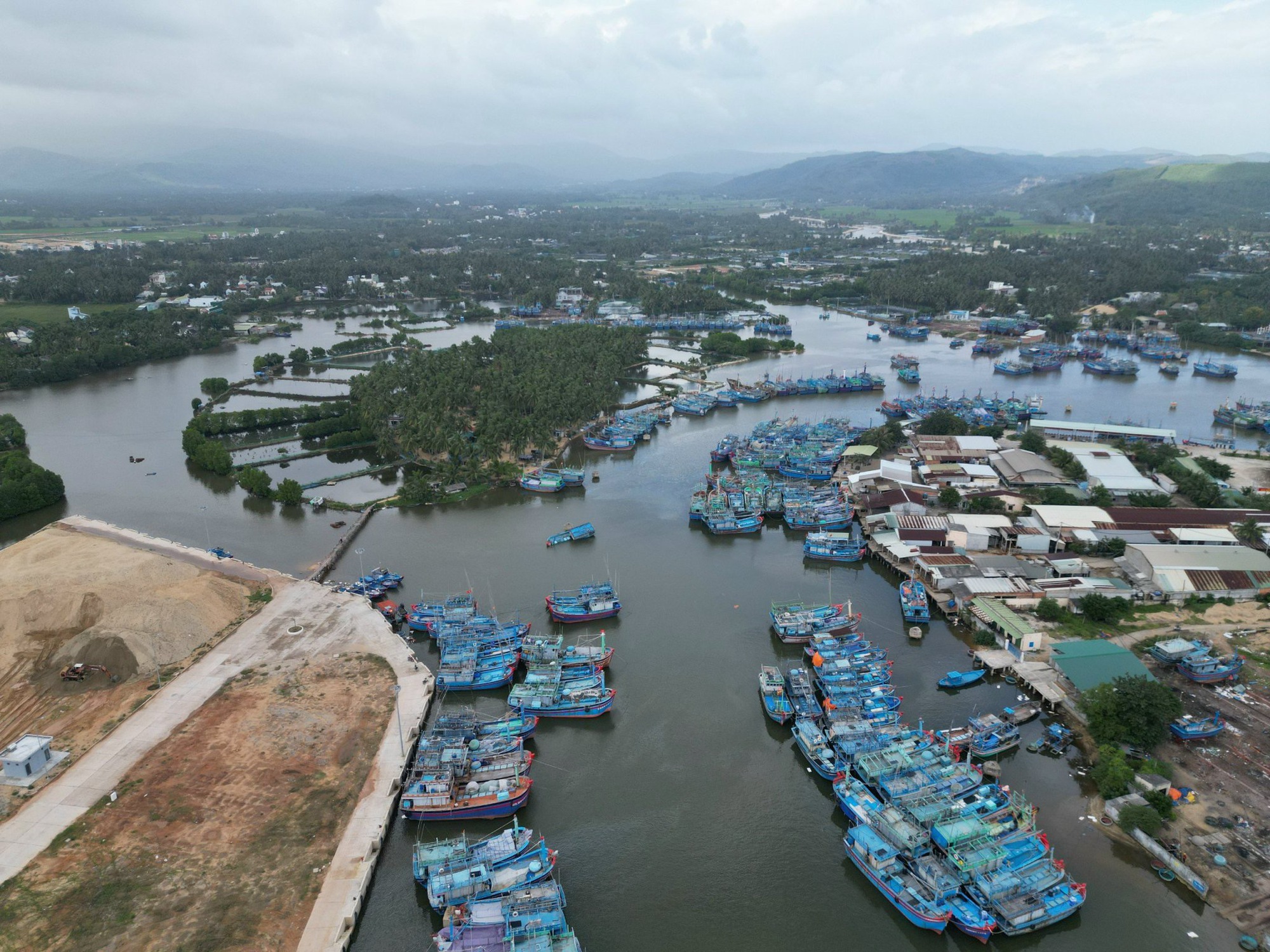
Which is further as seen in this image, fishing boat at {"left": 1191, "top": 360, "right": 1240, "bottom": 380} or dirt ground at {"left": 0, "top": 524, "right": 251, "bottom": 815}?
fishing boat at {"left": 1191, "top": 360, "right": 1240, "bottom": 380}

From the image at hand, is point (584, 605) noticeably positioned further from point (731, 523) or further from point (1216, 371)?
point (1216, 371)

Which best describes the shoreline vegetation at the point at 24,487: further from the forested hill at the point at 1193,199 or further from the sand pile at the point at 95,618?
the forested hill at the point at 1193,199

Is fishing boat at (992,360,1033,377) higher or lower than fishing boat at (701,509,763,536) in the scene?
lower

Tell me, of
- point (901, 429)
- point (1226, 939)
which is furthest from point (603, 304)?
point (1226, 939)

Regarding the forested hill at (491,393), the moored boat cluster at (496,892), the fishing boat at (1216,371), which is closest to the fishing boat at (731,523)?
the forested hill at (491,393)

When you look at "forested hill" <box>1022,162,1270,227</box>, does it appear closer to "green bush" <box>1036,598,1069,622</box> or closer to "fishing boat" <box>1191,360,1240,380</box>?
"fishing boat" <box>1191,360,1240,380</box>

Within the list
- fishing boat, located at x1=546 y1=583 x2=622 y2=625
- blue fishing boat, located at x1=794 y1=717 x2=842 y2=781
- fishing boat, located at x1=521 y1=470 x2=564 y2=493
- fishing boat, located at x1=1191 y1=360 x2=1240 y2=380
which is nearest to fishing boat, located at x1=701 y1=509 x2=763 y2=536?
fishing boat, located at x1=546 y1=583 x2=622 y2=625
